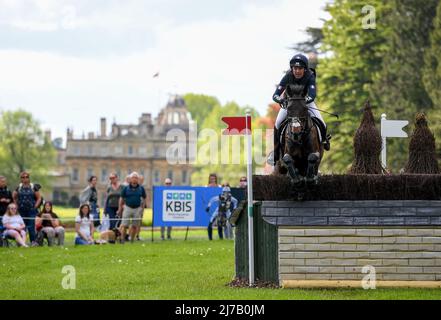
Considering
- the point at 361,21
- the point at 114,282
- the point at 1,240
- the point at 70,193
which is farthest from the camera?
the point at 70,193

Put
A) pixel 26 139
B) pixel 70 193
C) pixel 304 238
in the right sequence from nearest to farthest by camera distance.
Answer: pixel 304 238 → pixel 26 139 → pixel 70 193

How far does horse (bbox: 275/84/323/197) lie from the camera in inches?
677

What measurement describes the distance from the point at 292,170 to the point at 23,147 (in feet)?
430

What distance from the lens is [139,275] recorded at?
19.9m

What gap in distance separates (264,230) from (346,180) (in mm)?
1611

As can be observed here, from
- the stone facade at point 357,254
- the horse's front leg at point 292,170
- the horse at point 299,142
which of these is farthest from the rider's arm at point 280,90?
the stone facade at point 357,254

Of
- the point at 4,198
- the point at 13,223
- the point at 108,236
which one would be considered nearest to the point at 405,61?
the point at 108,236

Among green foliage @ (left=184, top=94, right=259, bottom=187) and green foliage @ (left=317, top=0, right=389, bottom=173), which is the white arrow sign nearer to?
green foliage @ (left=317, top=0, right=389, bottom=173)

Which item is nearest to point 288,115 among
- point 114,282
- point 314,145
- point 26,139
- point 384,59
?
point 314,145

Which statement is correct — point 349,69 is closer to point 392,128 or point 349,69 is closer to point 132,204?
point 132,204

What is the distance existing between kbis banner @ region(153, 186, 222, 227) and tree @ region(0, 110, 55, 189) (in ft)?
365

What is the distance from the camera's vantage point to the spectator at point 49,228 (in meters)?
30.4

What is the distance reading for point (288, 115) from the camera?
17.5 meters

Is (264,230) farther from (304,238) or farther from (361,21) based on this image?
(361,21)
